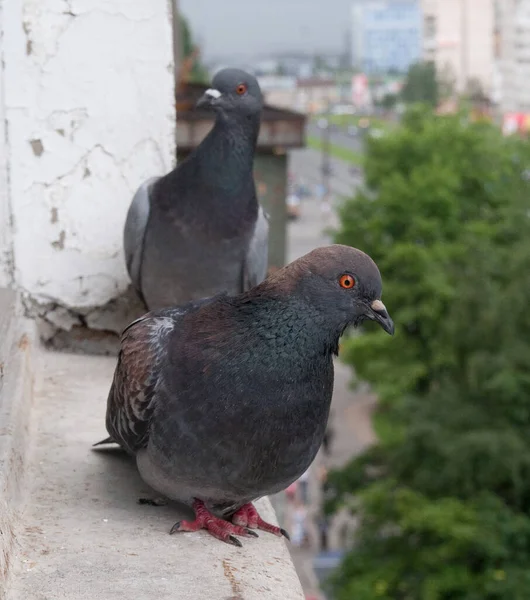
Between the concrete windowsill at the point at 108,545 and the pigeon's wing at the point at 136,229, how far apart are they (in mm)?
868

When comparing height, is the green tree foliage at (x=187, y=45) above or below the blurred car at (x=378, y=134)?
above

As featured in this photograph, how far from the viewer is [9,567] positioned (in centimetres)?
277

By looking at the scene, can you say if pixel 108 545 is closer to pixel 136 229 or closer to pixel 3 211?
pixel 136 229

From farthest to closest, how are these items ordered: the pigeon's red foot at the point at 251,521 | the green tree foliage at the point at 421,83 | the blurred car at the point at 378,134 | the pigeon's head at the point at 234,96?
the green tree foliage at the point at 421,83 → the blurred car at the point at 378,134 → the pigeon's head at the point at 234,96 → the pigeon's red foot at the point at 251,521

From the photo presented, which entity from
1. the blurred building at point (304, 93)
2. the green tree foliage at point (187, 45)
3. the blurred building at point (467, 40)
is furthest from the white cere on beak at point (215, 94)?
the blurred building at point (304, 93)

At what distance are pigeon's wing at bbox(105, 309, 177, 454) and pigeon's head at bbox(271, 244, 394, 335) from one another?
Answer: 464 mm

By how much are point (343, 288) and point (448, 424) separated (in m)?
13.0

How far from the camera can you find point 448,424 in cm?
1557

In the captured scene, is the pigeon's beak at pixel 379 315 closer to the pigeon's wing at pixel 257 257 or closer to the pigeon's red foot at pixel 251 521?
the pigeon's red foot at pixel 251 521

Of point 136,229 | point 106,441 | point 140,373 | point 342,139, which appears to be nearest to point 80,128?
point 136,229

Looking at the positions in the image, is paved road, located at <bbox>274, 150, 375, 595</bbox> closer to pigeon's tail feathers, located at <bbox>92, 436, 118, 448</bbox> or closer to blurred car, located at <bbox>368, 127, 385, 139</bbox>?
blurred car, located at <bbox>368, 127, 385, 139</bbox>

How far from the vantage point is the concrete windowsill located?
274 centimetres

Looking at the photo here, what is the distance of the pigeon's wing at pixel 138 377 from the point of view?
310cm

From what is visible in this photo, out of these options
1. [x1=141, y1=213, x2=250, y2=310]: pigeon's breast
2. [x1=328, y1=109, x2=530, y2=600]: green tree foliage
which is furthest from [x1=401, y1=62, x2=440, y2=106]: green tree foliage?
[x1=141, y1=213, x2=250, y2=310]: pigeon's breast
